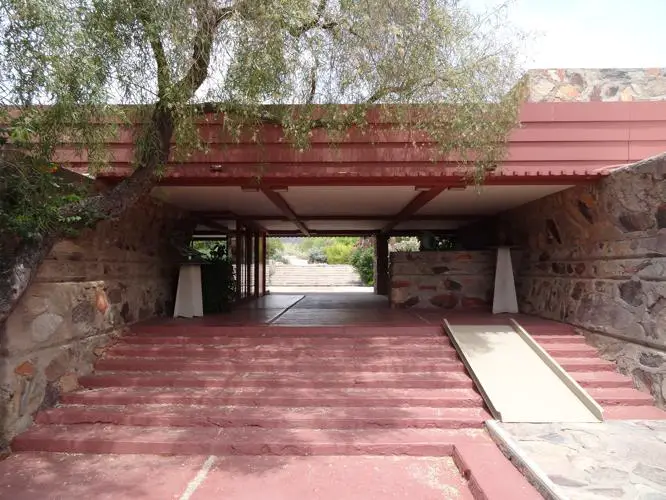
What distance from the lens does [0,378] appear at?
3918 millimetres

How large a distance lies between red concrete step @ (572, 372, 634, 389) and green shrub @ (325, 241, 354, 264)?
27264mm

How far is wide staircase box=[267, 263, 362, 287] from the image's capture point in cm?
2359

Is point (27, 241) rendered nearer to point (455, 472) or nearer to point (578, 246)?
point (455, 472)

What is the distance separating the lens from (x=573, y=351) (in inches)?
211

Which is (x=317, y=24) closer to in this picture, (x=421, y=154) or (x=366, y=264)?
(x=421, y=154)

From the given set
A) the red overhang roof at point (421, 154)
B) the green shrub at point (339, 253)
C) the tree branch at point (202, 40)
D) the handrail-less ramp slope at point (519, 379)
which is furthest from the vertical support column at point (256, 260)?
the green shrub at point (339, 253)

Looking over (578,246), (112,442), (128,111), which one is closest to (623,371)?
(578,246)

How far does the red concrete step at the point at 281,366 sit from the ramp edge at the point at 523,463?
102 cm

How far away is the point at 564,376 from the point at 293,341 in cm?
293

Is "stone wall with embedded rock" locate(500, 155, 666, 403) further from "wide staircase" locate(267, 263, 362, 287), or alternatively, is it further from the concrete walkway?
"wide staircase" locate(267, 263, 362, 287)

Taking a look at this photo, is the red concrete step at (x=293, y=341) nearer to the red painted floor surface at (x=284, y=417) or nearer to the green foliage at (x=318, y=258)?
the red painted floor surface at (x=284, y=417)

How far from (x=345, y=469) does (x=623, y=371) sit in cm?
323

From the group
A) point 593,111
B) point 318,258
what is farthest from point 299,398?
point 318,258

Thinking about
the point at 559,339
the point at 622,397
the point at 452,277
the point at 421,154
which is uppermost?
the point at 421,154
